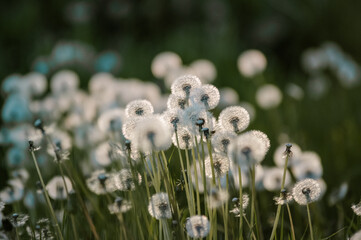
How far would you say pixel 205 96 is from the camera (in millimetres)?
1225

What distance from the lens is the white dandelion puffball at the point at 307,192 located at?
121 centimetres

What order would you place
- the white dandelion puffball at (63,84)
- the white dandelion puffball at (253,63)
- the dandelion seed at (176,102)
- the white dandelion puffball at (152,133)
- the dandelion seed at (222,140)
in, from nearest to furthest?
the white dandelion puffball at (152,133)
the dandelion seed at (222,140)
the dandelion seed at (176,102)
the white dandelion puffball at (63,84)
the white dandelion puffball at (253,63)

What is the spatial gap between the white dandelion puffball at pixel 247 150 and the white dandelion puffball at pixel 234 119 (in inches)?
3.7

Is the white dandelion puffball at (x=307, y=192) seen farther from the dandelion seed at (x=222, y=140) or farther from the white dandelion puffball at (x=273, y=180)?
the white dandelion puffball at (x=273, y=180)

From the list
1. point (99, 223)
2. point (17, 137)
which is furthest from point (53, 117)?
point (99, 223)

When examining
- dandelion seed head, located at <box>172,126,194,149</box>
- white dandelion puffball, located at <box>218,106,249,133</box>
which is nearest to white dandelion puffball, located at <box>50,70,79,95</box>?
dandelion seed head, located at <box>172,126,194,149</box>

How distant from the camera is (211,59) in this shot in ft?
16.2

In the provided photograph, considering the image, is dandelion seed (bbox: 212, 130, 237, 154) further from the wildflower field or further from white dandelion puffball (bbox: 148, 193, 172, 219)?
white dandelion puffball (bbox: 148, 193, 172, 219)

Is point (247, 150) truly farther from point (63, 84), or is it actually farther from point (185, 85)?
point (63, 84)

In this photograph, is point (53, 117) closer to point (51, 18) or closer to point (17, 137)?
point (17, 137)

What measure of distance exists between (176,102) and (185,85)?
0.06 metres

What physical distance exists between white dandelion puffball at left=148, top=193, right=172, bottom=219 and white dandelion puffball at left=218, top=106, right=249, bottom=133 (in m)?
0.27

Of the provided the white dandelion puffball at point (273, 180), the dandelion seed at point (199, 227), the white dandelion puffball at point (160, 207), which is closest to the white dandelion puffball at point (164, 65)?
the white dandelion puffball at point (273, 180)

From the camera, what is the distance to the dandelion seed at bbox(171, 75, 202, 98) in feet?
4.14
